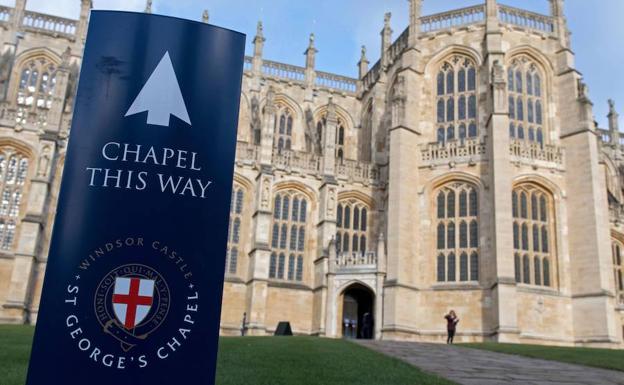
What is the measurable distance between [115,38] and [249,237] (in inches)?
1023

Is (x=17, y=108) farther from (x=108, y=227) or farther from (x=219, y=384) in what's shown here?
(x=108, y=227)

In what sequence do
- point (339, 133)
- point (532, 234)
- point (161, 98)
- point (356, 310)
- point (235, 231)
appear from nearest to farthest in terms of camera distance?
point (161, 98), point (532, 234), point (356, 310), point (235, 231), point (339, 133)

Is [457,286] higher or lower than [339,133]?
lower

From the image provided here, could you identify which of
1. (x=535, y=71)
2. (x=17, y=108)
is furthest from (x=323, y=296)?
(x=17, y=108)

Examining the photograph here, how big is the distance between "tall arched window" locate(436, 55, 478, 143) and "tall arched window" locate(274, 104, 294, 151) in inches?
392

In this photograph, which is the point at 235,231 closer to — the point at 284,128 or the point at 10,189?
the point at 284,128

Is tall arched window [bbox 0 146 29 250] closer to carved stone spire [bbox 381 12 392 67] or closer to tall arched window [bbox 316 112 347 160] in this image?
tall arched window [bbox 316 112 347 160]

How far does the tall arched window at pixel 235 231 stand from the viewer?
1185 inches

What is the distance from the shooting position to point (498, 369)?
41.4 feet

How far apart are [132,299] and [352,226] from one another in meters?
28.0

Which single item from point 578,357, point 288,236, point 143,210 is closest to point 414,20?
point 288,236

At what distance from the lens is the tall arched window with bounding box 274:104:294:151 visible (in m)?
37.2

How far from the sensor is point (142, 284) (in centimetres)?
444

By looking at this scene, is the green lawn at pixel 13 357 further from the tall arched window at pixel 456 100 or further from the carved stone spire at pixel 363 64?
the carved stone spire at pixel 363 64
